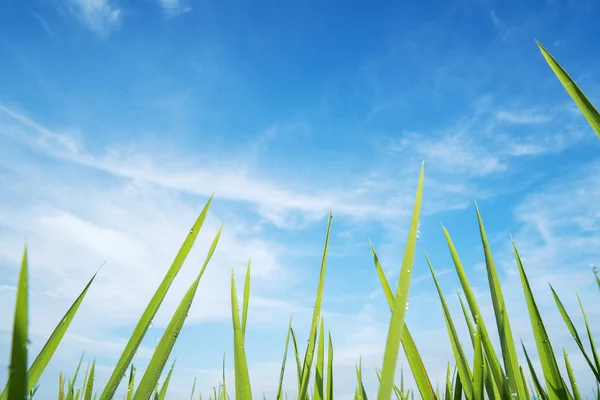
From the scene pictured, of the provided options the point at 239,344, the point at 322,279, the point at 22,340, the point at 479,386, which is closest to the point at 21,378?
the point at 22,340

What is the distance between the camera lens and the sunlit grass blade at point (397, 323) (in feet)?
1.52

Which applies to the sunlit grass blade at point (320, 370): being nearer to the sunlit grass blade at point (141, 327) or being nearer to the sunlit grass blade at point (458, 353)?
the sunlit grass blade at point (458, 353)

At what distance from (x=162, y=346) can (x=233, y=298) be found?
237 mm

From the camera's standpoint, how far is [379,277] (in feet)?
3.05

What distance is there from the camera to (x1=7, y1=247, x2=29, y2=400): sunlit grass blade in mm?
327

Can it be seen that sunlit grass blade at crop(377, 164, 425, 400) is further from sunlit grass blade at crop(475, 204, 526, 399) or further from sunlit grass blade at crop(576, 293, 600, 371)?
sunlit grass blade at crop(576, 293, 600, 371)

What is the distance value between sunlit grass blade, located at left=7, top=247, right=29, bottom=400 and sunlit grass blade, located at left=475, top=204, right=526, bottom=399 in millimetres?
747

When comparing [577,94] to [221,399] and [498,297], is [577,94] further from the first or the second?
[221,399]

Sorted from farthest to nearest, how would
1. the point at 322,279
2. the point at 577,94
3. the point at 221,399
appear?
the point at 221,399
the point at 322,279
the point at 577,94

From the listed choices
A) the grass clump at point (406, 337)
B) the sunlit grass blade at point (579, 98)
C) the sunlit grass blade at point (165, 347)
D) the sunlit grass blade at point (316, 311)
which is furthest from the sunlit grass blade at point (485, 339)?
the sunlit grass blade at point (165, 347)

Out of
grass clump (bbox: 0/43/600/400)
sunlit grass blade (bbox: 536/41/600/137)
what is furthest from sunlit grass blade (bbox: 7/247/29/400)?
sunlit grass blade (bbox: 536/41/600/137)

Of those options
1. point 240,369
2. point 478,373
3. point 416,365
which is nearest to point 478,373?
point 478,373

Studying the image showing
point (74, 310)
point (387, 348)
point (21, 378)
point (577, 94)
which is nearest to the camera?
point (21, 378)

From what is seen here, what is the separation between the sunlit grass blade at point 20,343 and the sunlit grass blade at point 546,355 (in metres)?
0.84
